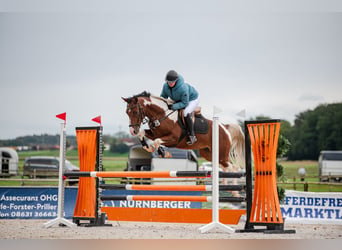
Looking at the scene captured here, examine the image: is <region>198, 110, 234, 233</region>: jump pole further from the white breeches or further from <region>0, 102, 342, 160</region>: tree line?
<region>0, 102, 342, 160</region>: tree line

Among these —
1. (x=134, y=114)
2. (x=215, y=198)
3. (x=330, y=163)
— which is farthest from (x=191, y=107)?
(x=330, y=163)

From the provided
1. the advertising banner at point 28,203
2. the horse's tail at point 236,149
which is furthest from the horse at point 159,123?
the advertising banner at point 28,203

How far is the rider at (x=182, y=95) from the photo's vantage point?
4582 millimetres

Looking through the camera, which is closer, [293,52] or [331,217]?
[331,217]

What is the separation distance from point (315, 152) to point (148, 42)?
560cm

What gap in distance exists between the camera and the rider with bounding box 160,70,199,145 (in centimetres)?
458

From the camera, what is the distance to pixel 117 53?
675 cm

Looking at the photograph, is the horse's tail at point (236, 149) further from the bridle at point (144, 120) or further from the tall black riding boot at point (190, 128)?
the bridle at point (144, 120)

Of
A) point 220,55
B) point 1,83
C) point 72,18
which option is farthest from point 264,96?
point 1,83

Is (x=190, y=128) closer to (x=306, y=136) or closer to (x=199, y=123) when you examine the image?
(x=199, y=123)

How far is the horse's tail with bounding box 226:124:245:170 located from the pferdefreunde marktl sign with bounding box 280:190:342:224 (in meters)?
1.74

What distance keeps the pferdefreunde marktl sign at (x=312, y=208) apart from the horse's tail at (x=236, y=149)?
174 centimetres

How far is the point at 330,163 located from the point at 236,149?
806cm

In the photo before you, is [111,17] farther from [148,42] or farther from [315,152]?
[315,152]
